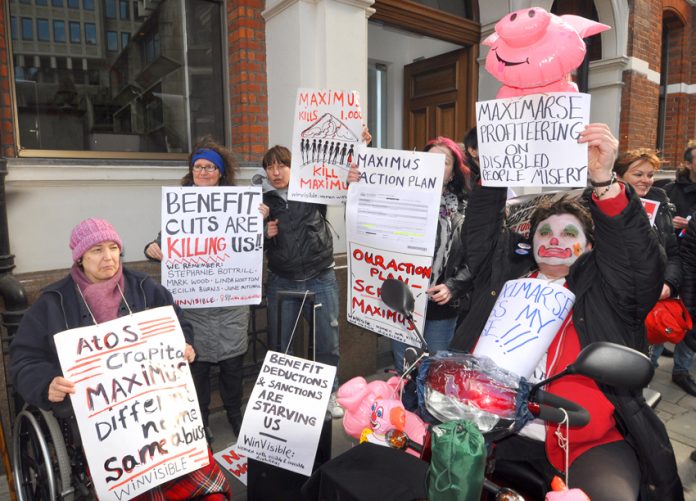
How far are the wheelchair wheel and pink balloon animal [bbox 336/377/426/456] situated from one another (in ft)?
4.14

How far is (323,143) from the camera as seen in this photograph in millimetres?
3188

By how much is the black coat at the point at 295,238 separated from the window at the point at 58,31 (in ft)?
7.28

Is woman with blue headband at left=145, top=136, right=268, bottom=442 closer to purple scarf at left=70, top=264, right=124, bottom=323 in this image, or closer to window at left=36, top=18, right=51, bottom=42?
purple scarf at left=70, top=264, right=124, bottom=323

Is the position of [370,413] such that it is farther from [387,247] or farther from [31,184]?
[31,184]

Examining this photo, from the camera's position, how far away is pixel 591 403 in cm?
198

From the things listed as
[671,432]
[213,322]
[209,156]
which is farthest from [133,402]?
[671,432]

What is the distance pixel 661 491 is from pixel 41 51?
478cm

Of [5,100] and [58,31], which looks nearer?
[5,100]

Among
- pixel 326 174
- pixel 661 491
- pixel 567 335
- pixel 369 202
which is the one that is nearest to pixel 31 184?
pixel 326 174

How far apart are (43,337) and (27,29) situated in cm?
281

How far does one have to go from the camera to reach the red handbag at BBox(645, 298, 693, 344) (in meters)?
3.52

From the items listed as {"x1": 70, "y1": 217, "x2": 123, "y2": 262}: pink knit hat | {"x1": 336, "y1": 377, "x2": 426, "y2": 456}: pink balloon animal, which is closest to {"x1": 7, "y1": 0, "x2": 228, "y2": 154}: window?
{"x1": 70, "y1": 217, "x2": 123, "y2": 262}: pink knit hat

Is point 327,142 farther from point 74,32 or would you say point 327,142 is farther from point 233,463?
point 74,32

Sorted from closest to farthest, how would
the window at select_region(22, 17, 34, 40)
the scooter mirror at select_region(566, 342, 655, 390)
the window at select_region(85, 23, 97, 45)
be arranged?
the scooter mirror at select_region(566, 342, 655, 390), the window at select_region(22, 17, 34, 40), the window at select_region(85, 23, 97, 45)
